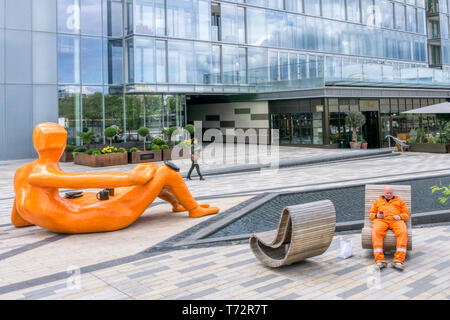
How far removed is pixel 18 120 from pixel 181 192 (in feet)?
65.7

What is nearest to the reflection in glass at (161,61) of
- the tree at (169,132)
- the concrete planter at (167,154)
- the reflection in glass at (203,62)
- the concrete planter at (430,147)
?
the reflection in glass at (203,62)

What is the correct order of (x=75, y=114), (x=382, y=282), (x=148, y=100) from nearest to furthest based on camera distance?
(x=382, y=282) → (x=75, y=114) → (x=148, y=100)

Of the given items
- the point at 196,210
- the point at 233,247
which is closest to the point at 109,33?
the point at 196,210

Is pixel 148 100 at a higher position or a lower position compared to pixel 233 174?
higher

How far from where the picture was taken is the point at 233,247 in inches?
286

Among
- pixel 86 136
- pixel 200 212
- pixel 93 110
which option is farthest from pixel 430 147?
pixel 200 212

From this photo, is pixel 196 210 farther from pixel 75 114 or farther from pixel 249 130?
pixel 249 130

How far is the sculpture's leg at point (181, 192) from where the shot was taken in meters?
8.95

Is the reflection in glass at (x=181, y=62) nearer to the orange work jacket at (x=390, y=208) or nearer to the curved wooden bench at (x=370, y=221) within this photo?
the curved wooden bench at (x=370, y=221)

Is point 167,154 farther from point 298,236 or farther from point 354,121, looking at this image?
point 298,236

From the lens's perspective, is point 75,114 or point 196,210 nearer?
point 196,210

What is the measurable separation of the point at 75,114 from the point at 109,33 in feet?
19.1

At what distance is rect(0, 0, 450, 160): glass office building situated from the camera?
86.0 ft
